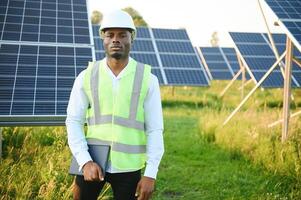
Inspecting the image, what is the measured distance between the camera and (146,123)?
3.14 m

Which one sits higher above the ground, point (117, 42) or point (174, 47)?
point (117, 42)

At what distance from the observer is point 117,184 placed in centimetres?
317

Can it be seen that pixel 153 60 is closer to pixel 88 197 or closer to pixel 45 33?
pixel 45 33

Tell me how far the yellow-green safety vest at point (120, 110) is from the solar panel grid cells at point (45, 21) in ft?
11.5

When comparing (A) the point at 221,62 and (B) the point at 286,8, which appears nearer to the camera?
(B) the point at 286,8

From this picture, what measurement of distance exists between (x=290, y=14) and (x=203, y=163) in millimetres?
3128

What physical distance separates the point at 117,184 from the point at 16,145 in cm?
457

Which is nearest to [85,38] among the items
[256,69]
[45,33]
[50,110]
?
[45,33]

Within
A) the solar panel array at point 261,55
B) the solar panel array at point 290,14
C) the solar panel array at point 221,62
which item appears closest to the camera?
the solar panel array at point 290,14

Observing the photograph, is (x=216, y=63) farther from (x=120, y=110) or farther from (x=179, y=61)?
(x=120, y=110)

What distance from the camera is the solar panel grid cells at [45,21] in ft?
21.6

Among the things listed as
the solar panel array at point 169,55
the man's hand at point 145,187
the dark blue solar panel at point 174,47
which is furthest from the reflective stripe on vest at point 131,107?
the dark blue solar panel at point 174,47

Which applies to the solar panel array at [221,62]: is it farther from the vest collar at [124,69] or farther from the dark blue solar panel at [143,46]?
the vest collar at [124,69]

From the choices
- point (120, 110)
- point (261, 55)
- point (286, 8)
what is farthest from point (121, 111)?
point (261, 55)
